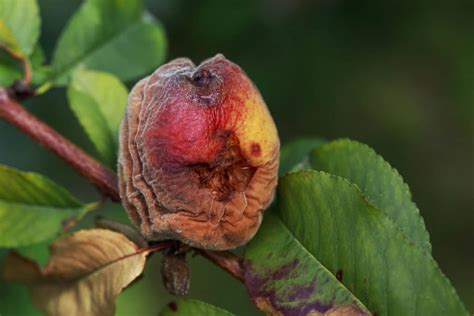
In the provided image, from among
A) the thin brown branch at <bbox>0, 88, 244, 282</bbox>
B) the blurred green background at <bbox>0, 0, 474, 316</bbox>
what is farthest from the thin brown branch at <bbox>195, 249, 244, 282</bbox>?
the blurred green background at <bbox>0, 0, 474, 316</bbox>

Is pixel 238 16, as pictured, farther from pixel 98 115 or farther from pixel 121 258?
pixel 121 258

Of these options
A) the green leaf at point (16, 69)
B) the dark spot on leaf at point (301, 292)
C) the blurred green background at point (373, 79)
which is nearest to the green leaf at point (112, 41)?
the green leaf at point (16, 69)

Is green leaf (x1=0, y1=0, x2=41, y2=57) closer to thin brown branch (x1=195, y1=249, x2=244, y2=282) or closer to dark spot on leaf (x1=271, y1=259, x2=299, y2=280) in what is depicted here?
thin brown branch (x1=195, y1=249, x2=244, y2=282)

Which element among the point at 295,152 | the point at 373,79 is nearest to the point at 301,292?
the point at 295,152

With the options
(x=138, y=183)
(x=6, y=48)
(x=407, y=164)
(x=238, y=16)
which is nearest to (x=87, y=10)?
(x=6, y=48)

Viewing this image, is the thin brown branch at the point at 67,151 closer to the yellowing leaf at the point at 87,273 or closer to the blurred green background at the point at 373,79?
the yellowing leaf at the point at 87,273

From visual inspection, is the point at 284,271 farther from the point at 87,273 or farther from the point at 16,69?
the point at 16,69
